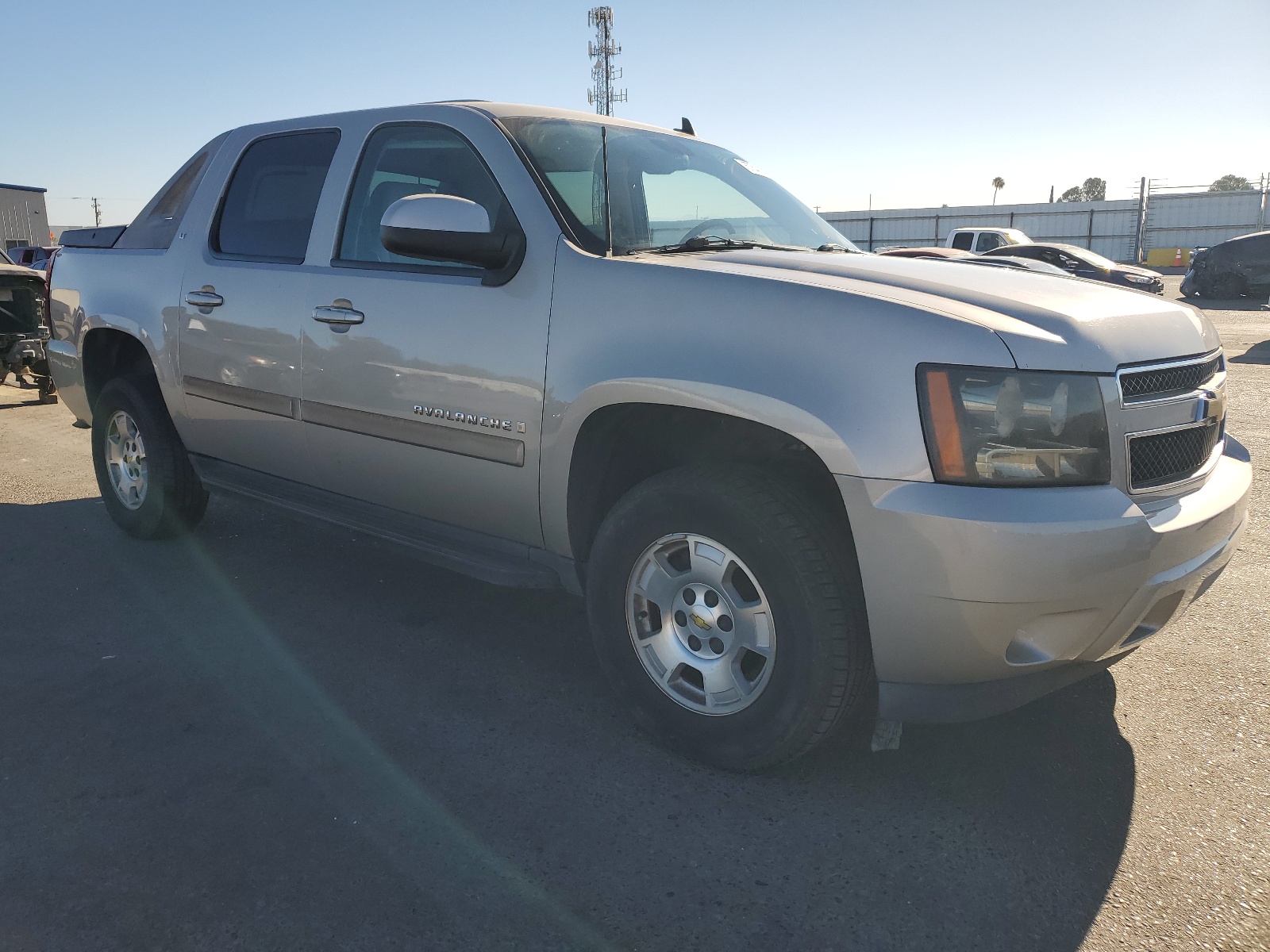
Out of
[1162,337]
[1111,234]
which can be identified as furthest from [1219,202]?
[1162,337]

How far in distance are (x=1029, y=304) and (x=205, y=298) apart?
3.29 metres

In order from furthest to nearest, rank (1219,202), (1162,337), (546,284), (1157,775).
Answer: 1. (1219,202)
2. (546,284)
3. (1157,775)
4. (1162,337)

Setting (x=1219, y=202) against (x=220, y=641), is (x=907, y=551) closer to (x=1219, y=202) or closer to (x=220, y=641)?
(x=220, y=641)

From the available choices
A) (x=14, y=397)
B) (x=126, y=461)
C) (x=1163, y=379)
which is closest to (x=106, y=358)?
(x=126, y=461)

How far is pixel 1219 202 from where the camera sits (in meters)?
35.7

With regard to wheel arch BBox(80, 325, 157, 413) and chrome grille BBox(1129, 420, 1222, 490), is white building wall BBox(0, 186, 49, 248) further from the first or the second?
chrome grille BBox(1129, 420, 1222, 490)

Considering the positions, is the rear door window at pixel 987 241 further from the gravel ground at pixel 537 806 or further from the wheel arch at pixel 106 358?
the wheel arch at pixel 106 358

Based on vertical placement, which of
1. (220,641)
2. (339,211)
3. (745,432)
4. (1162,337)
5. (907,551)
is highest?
(339,211)

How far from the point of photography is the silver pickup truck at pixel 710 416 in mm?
2271

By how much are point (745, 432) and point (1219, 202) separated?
132 feet

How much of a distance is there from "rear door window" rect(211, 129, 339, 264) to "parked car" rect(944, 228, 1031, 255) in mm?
21351

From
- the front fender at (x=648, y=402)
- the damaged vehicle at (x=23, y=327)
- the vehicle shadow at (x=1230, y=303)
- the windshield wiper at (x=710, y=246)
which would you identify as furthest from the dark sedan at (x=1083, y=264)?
the front fender at (x=648, y=402)

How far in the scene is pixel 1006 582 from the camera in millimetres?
2213

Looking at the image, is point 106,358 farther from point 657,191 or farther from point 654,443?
point 654,443
